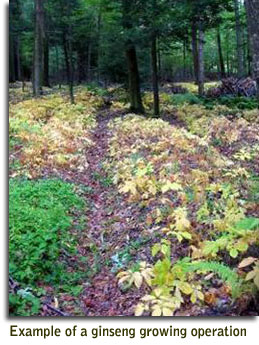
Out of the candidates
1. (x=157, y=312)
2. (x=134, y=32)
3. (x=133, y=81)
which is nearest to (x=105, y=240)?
(x=157, y=312)

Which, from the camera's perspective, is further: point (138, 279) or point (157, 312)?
point (138, 279)

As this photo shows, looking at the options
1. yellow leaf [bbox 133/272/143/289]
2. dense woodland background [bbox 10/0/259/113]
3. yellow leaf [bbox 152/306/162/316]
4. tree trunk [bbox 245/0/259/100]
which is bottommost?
yellow leaf [bbox 152/306/162/316]

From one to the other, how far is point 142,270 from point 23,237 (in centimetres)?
195

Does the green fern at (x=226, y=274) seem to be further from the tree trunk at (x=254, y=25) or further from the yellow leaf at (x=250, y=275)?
the tree trunk at (x=254, y=25)

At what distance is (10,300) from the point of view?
470cm

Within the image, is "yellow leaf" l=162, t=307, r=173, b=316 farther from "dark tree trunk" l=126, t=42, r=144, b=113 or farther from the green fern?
"dark tree trunk" l=126, t=42, r=144, b=113

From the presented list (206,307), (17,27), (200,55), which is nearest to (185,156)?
(206,307)

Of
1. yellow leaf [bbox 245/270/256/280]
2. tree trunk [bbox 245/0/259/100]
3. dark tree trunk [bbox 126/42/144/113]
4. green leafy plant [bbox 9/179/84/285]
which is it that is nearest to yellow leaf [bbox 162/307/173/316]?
yellow leaf [bbox 245/270/256/280]

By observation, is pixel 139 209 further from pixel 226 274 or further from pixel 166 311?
pixel 166 311

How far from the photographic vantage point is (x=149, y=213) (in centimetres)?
698

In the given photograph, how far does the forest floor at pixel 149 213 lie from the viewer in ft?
15.1

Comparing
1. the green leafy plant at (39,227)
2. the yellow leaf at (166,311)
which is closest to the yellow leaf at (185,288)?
the yellow leaf at (166,311)

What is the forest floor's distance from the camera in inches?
182

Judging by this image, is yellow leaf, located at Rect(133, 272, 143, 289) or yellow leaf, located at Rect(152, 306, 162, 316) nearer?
yellow leaf, located at Rect(152, 306, 162, 316)
